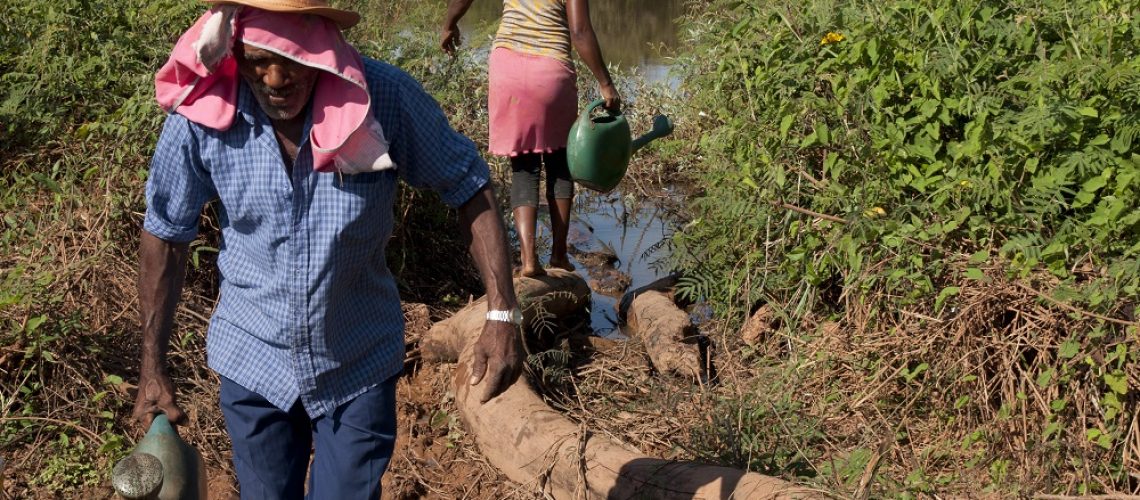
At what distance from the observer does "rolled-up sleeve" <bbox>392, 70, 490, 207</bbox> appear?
2588mm

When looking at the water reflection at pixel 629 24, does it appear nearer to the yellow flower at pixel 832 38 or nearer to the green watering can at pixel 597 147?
the green watering can at pixel 597 147

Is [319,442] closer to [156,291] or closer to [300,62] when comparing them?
[156,291]

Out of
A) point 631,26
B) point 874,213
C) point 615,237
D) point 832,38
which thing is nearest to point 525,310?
point 874,213

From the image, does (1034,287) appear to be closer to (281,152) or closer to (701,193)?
(281,152)

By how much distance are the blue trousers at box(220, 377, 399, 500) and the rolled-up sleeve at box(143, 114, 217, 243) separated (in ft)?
1.19

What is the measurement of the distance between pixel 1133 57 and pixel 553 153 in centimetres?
239

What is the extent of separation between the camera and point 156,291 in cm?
260

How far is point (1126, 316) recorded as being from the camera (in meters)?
3.28

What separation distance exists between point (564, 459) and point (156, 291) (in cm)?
138

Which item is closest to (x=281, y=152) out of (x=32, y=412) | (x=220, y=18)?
(x=220, y=18)

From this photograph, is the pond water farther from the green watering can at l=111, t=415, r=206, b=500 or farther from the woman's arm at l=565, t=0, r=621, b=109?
the green watering can at l=111, t=415, r=206, b=500

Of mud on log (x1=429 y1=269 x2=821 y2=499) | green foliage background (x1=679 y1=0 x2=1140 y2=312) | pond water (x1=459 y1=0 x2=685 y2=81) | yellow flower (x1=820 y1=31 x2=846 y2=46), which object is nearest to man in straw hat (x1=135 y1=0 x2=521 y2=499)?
mud on log (x1=429 y1=269 x2=821 y2=499)

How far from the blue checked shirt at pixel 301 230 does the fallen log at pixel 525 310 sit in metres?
1.75

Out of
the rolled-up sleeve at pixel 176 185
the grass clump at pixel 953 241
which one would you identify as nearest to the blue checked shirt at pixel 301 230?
the rolled-up sleeve at pixel 176 185
